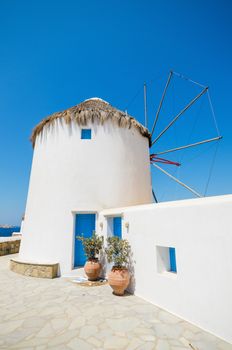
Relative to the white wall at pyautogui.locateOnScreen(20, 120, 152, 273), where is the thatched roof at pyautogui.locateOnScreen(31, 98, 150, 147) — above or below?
above

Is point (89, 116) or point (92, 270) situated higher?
point (89, 116)

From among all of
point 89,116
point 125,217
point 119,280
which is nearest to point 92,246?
point 125,217

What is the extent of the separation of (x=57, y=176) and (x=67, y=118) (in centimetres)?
311

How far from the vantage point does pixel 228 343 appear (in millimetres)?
3660

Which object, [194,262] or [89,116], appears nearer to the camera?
[194,262]

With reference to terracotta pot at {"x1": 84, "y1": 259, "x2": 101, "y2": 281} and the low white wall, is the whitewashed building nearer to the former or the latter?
the low white wall

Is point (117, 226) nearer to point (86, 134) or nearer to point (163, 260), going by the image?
point (163, 260)

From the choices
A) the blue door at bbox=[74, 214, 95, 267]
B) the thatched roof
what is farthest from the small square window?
the thatched roof

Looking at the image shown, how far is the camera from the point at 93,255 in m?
7.98

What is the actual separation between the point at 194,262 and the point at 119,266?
283 cm

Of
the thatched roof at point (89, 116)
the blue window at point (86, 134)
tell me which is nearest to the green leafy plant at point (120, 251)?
the blue window at point (86, 134)

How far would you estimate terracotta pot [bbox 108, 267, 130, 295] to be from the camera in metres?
6.02

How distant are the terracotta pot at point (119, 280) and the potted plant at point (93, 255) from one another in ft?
5.18

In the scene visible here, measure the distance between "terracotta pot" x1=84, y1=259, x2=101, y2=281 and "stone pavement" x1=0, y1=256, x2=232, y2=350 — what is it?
98 centimetres
